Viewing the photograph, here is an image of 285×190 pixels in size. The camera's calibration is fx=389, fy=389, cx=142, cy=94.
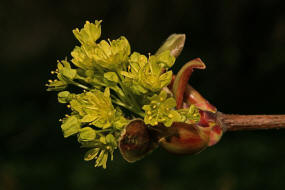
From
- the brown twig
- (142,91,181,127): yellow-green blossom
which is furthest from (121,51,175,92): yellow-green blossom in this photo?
the brown twig

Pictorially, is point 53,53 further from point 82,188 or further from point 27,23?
point 82,188

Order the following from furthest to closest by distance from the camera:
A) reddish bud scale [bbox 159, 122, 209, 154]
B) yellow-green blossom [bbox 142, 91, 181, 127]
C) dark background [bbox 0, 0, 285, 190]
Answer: dark background [bbox 0, 0, 285, 190], reddish bud scale [bbox 159, 122, 209, 154], yellow-green blossom [bbox 142, 91, 181, 127]

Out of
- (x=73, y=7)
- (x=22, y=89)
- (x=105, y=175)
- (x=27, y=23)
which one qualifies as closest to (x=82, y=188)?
(x=105, y=175)

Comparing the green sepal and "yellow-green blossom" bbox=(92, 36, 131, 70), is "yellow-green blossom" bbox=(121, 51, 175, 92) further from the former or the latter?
the green sepal

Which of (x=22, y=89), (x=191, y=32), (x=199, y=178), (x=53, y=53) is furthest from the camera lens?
(x=53, y=53)

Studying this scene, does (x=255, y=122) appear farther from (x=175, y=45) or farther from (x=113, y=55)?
(x=113, y=55)

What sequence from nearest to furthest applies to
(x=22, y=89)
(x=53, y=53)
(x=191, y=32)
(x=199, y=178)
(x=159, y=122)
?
1. (x=159, y=122)
2. (x=199, y=178)
3. (x=191, y=32)
4. (x=22, y=89)
5. (x=53, y=53)

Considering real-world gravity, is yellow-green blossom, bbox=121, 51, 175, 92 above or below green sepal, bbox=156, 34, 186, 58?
below
